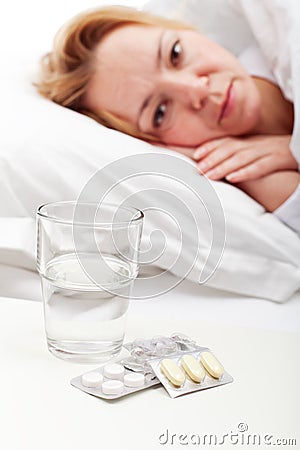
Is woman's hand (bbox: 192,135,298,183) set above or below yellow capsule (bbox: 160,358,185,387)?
below

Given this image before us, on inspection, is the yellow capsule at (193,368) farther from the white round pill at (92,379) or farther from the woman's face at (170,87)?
the woman's face at (170,87)

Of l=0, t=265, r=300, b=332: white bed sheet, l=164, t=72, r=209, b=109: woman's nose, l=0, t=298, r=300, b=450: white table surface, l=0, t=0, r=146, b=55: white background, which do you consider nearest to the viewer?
l=0, t=298, r=300, b=450: white table surface

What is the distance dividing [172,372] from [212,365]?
0.13 feet

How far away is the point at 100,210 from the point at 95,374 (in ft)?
0.55

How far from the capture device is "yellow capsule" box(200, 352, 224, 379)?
0.64 meters

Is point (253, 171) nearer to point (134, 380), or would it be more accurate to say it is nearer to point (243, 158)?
point (243, 158)

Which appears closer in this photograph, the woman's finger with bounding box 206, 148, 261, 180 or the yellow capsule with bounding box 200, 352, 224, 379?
the yellow capsule with bounding box 200, 352, 224, 379

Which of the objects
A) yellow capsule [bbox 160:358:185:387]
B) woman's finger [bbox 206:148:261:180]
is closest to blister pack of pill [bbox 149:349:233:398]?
yellow capsule [bbox 160:358:185:387]

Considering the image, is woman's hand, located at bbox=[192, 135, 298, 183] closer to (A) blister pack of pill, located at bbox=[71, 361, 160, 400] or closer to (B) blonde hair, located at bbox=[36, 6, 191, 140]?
(B) blonde hair, located at bbox=[36, 6, 191, 140]

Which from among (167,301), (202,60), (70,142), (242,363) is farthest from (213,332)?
(202,60)

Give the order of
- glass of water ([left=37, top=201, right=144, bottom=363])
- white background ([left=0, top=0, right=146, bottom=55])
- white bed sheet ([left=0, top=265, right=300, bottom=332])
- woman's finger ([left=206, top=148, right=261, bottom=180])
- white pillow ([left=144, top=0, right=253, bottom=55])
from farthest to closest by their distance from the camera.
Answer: white background ([left=0, top=0, right=146, bottom=55]) → white pillow ([left=144, top=0, right=253, bottom=55]) → woman's finger ([left=206, top=148, right=261, bottom=180]) → white bed sheet ([left=0, top=265, right=300, bottom=332]) → glass of water ([left=37, top=201, right=144, bottom=363])

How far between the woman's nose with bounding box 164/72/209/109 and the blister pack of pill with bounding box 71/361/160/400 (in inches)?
28.8

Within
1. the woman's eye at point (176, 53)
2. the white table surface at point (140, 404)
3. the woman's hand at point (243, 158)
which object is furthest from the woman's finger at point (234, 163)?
the white table surface at point (140, 404)

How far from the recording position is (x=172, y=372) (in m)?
0.62
